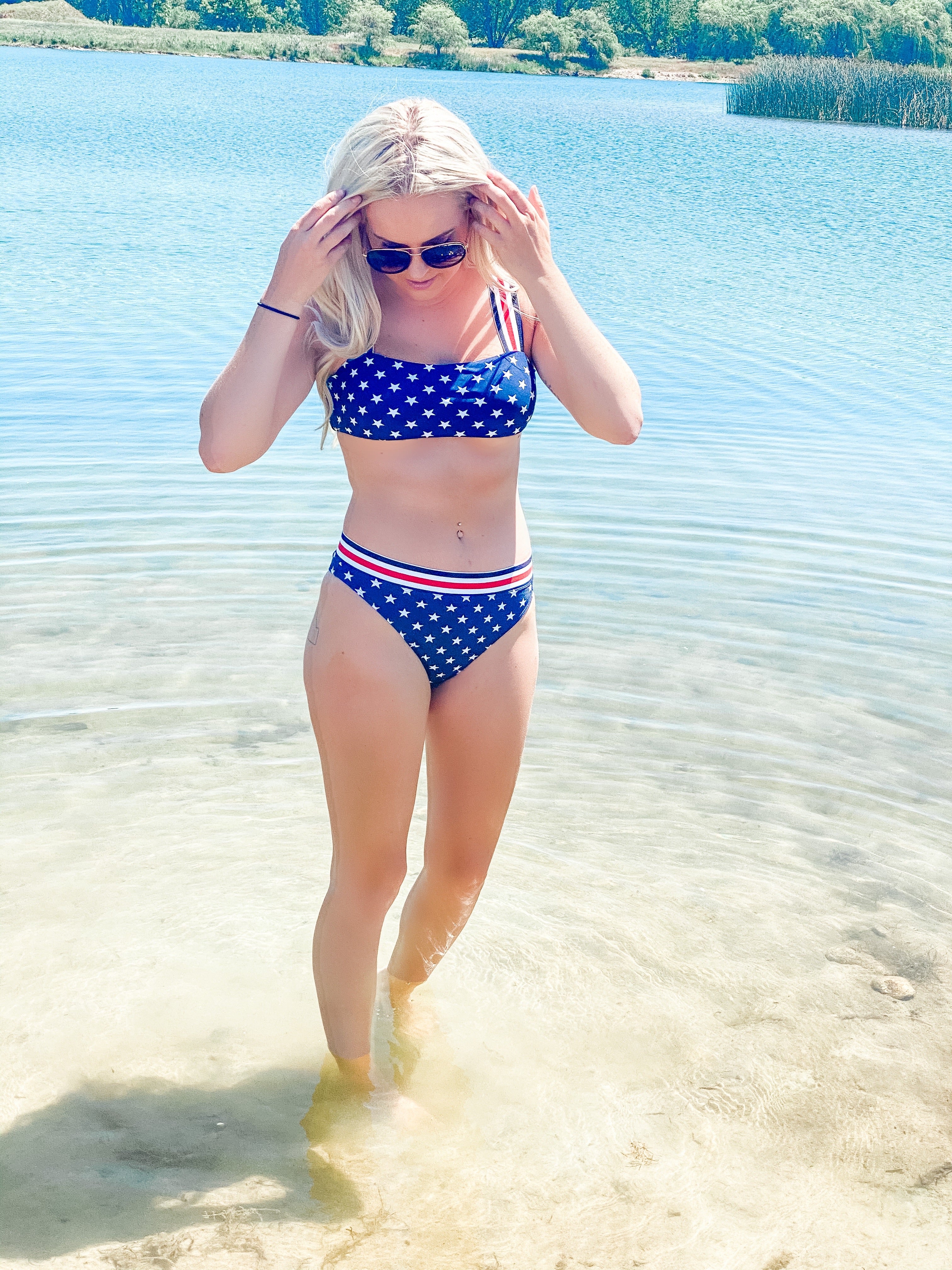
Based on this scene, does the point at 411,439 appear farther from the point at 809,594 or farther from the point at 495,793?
the point at 809,594

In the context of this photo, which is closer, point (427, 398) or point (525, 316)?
point (427, 398)

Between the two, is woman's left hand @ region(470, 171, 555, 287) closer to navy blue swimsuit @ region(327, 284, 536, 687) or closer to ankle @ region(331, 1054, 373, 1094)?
navy blue swimsuit @ region(327, 284, 536, 687)

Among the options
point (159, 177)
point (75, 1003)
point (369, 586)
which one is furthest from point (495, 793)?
point (159, 177)

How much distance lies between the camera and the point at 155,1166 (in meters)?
2.90

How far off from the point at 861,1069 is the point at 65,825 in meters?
2.70

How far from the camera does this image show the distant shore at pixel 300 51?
221 ft

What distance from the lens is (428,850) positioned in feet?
9.92

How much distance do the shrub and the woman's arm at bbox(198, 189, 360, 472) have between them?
73810 mm

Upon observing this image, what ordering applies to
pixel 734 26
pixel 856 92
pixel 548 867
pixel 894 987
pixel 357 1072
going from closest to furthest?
pixel 357 1072, pixel 894 987, pixel 548 867, pixel 856 92, pixel 734 26

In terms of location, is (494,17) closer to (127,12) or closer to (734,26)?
(734,26)

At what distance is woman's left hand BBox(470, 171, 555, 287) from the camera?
2.58 metres

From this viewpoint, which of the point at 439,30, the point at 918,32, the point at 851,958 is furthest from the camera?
the point at 439,30

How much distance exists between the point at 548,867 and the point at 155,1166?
5.58 feet

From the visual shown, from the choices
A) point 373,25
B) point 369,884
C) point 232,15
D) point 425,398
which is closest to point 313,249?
point 425,398
